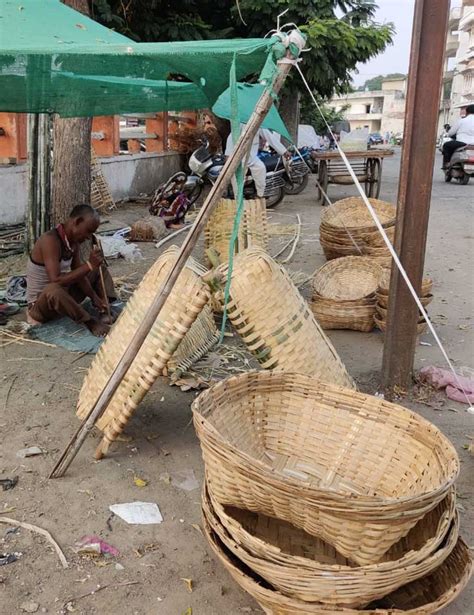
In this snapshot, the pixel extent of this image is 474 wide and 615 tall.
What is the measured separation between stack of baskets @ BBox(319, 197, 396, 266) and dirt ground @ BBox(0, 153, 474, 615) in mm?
1504

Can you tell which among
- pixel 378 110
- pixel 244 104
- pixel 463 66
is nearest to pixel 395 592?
pixel 244 104

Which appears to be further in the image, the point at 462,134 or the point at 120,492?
the point at 462,134

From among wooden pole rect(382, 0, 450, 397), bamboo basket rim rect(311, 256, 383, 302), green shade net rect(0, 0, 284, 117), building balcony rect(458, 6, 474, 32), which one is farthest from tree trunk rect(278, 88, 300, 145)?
building balcony rect(458, 6, 474, 32)

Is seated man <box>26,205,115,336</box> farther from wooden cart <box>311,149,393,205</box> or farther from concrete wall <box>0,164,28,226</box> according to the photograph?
wooden cart <box>311,149,393,205</box>

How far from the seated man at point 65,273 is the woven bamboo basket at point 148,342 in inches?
59.5

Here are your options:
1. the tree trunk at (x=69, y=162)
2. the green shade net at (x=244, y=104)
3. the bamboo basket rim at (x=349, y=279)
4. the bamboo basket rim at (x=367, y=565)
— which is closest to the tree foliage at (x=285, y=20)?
the tree trunk at (x=69, y=162)

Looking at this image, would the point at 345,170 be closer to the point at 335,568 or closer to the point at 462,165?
the point at 462,165

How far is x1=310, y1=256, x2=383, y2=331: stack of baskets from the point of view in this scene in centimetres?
492

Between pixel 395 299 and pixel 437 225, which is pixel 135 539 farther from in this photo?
pixel 437 225

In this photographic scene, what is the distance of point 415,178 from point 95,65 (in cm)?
215

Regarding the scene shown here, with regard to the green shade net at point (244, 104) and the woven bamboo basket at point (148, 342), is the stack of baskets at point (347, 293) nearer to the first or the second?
the green shade net at point (244, 104)

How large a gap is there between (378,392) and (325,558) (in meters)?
1.71

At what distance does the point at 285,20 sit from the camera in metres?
11.6

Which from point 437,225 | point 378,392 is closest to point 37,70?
point 378,392
